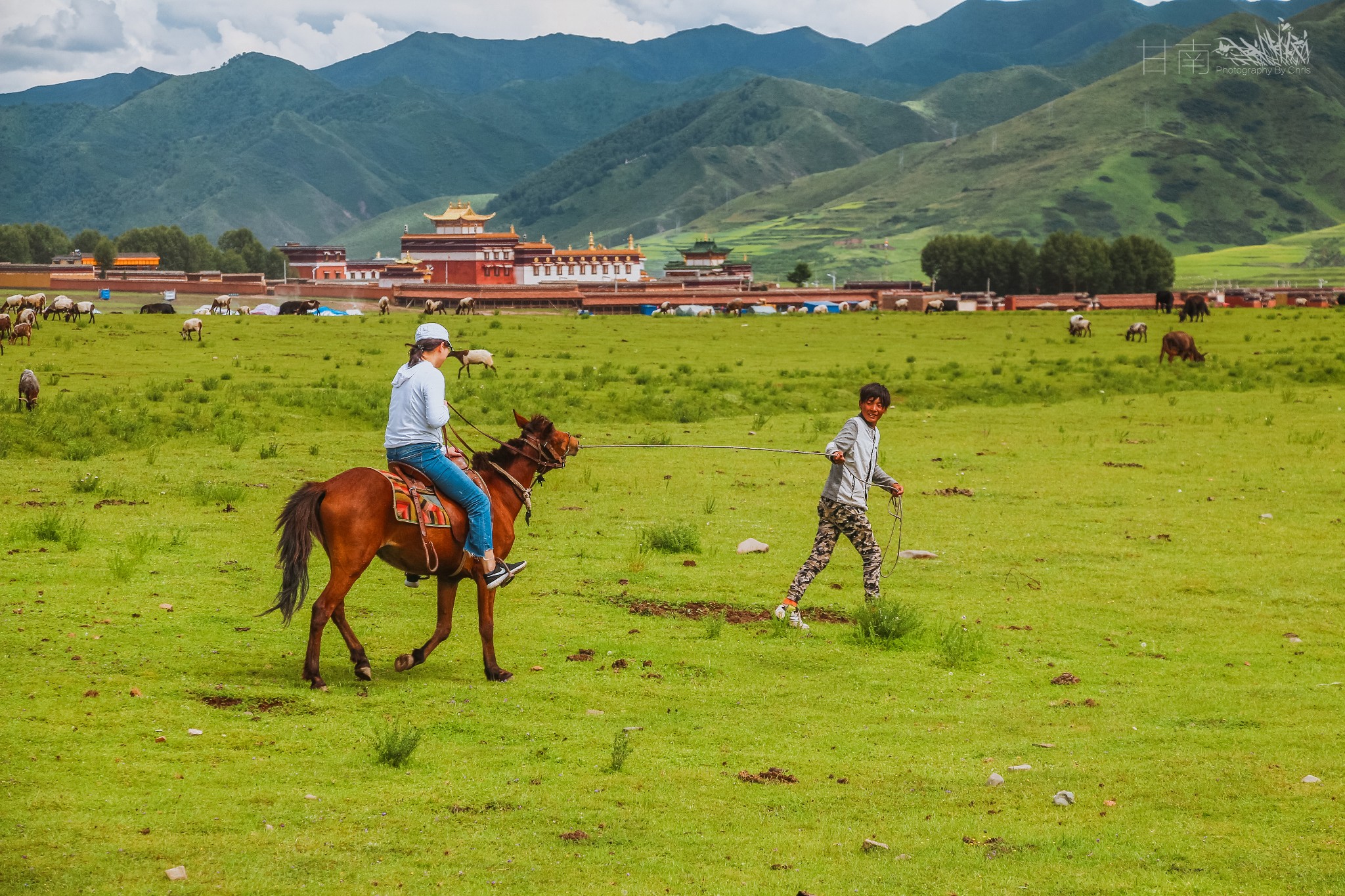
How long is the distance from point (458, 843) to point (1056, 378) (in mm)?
36542

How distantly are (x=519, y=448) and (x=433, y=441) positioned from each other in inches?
45.1

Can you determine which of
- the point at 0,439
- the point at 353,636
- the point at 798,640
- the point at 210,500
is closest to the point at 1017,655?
the point at 798,640

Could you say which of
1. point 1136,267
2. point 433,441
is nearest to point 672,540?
point 433,441

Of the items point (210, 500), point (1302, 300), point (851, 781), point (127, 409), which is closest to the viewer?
point (851, 781)

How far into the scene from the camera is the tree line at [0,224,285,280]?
551 feet

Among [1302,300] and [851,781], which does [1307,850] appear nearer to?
[851,781]

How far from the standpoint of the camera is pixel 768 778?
9.08 metres

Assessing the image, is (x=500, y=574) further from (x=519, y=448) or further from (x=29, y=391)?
(x=29, y=391)

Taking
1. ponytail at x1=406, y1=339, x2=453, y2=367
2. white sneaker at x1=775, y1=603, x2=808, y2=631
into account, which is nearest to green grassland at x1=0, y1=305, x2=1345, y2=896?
white sneaker at x1=775, y1=603, x2=808, y2=631

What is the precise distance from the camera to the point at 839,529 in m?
13.6

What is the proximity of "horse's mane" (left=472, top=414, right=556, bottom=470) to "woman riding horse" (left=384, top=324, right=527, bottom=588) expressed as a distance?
78cm

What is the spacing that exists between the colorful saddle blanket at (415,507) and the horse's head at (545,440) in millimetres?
1276

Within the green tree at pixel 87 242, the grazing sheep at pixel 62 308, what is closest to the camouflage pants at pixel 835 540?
the grazing sheep at pixel 62 308

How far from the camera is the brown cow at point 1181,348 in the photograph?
4609 centimetres
